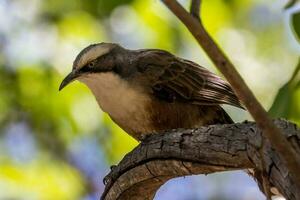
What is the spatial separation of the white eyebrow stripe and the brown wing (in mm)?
220

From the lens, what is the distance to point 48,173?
223 inches

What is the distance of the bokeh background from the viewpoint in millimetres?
5359

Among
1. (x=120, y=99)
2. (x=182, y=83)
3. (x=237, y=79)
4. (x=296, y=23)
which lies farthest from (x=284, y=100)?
(x=182, y=83)

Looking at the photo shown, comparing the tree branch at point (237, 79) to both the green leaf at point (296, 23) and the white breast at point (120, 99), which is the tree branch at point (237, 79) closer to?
the green leaf at point (296, 23)

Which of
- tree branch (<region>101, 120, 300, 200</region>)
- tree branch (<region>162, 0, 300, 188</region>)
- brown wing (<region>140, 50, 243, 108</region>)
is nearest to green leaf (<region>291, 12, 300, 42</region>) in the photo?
tree branch (<region>101, 120, 300, 200</region>)

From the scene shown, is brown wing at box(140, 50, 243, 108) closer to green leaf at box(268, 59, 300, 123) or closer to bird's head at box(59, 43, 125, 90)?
bird's head at box(59, 43, 125, 90)

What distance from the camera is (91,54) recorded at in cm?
462

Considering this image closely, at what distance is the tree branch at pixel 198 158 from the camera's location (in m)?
2.55

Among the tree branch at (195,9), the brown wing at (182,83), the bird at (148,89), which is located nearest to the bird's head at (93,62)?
the bird at (148,89)

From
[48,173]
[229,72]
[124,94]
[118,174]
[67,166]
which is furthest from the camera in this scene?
[67,166]

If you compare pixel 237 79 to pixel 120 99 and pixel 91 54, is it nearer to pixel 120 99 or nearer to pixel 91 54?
pixel 120 99

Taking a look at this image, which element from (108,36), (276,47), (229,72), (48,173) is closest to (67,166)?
(48,173)

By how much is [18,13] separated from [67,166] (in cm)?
113

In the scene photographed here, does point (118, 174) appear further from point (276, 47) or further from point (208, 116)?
point (276, 47)
